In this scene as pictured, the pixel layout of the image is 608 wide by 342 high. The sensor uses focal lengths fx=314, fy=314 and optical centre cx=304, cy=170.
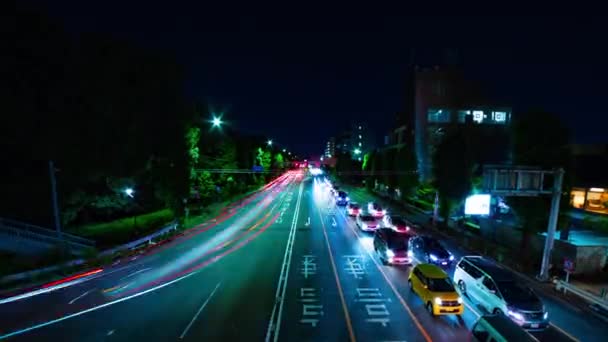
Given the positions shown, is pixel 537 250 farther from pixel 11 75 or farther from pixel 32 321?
pixel 11 75

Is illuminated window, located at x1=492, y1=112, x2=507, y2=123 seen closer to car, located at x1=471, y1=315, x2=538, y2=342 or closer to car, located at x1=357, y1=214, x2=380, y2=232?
car, located at x1=357, y1=214, x2=380, y2=232

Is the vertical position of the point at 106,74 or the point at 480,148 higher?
the point at 106,74

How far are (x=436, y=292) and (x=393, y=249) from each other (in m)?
6.46

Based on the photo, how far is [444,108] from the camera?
170ft

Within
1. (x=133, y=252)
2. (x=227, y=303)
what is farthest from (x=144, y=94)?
(x=227, y=303)

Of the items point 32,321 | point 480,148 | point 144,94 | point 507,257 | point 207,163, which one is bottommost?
point 32,321

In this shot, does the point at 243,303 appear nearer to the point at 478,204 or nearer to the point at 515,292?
the point at 515,292

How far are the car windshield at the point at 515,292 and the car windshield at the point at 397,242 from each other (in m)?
7.06

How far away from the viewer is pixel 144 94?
33.3 metres

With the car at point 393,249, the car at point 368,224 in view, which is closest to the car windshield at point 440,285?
the car at point 393,249

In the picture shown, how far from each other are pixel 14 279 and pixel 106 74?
1884 centimetres

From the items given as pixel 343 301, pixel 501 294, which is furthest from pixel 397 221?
pixel 501 294

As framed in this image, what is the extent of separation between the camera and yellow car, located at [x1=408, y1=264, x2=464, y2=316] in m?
13.2

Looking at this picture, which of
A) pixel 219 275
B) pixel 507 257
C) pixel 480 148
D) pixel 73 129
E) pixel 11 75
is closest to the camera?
pixel 219 275
